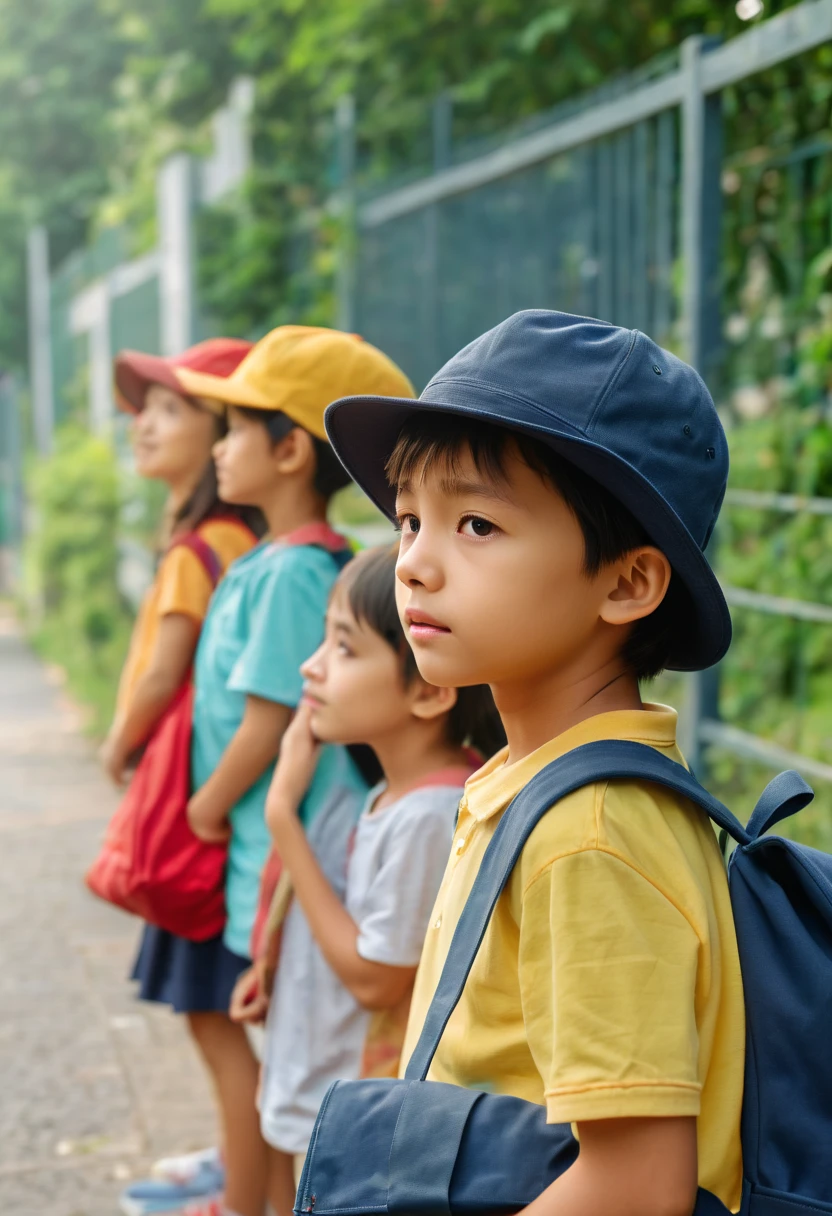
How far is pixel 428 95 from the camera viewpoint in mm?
6527

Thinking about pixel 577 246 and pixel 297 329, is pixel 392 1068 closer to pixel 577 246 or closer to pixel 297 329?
pixel 297 329

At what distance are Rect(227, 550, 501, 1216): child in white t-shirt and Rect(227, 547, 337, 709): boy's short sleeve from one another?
0.21 meters

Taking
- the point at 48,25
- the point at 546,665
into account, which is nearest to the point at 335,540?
the point at 546,665

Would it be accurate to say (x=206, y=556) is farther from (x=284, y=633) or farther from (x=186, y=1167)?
(x=186, y=1167)

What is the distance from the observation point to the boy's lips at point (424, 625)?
1.30 m

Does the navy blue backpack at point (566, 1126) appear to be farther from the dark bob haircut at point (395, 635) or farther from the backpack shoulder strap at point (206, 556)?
the backpack shoulder strap at point (206, 556)

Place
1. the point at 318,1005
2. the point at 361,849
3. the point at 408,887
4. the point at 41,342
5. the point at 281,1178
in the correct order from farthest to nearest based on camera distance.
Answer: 1. the point at 41,342
2. the point at 281,1178
3. the point at 318,1005
4. the point at 361,849
5. the point at 408,887

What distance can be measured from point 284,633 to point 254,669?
0.08m

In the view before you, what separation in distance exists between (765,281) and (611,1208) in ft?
10.3

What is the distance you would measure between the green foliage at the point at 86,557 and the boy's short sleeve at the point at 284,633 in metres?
6.14

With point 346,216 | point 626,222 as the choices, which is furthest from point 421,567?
point 346,216

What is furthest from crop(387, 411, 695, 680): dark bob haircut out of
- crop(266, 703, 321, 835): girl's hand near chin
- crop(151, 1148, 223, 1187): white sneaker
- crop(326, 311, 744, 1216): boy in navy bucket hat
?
crop(151, 1148, 223, 1187): white sneaker

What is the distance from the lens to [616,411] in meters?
1.25

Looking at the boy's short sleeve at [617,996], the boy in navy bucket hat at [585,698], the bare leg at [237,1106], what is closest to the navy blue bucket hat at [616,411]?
the boy in navy bucket hat at [585,698]
